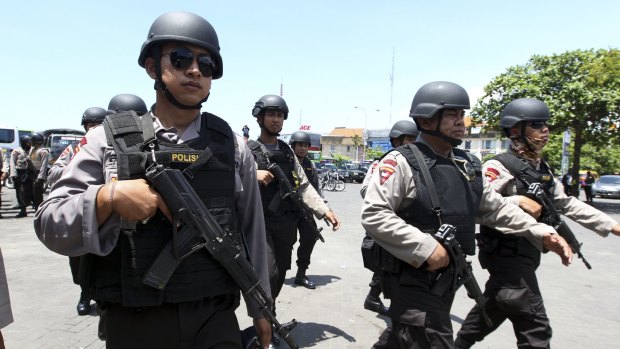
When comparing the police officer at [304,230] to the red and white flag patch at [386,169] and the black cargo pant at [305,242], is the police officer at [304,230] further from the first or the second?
the red and white flag patch at [386,169]

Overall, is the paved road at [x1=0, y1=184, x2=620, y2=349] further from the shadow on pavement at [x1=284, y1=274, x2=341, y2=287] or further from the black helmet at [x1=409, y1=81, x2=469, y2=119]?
the black helmet at [x1=409, y1=81, x2=469, y2=119]

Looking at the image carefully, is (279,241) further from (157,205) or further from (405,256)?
(157,205)

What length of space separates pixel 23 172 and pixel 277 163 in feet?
29.9

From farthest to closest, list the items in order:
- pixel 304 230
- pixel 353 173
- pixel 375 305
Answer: pixel 353 173 < pixel 304 230 < pixel 375 305

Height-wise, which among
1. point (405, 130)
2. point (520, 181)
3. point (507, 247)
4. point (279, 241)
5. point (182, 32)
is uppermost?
point (182, 32)

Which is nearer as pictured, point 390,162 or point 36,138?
point 390,162

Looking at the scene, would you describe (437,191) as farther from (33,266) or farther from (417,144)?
(33,266)

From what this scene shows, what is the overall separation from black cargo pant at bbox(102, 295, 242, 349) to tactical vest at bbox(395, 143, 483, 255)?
1336mm

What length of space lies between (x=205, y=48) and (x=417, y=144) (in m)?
1.48

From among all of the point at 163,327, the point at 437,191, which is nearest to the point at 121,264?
the point at 163,327

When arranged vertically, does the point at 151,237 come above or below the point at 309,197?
above

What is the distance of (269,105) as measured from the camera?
13.5 ft

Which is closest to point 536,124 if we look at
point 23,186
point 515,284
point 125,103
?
point 515,284

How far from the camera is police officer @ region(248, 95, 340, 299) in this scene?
389 cm
